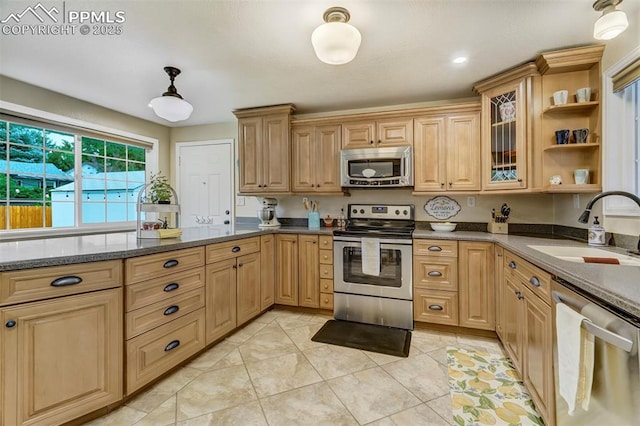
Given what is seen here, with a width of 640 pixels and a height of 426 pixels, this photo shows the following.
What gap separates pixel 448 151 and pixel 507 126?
0.52 meters

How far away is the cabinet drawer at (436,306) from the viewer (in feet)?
8.52

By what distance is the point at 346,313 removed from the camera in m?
2.93

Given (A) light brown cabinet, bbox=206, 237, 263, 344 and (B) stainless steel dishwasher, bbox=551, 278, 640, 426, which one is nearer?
(B) stainless steel dishwasher, bbox=551, 278, 640, 426

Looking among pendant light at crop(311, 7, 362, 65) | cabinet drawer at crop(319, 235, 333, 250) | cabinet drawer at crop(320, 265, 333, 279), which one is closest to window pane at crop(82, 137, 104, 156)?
cabinet drawer at crop(319, 235, 333, 250)

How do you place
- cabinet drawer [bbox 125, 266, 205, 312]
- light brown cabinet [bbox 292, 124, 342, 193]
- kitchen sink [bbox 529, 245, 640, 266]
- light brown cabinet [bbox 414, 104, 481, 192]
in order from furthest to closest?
1. light brown cabinet [bbox 292, 124, 342, 193]
2. light brown cabinet [bbox 414, 104, 481, 192]
3. cabinet drawer [bbox 125, 266, 205, 312]
4. kitchen sink [bbox 529, 245, 640, 266]

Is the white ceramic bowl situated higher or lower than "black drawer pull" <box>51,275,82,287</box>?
higher

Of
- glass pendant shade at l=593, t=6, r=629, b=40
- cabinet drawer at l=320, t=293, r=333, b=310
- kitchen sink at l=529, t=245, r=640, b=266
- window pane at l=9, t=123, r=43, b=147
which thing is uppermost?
glass pendant shade at l=593, t=6, r=629, b=40

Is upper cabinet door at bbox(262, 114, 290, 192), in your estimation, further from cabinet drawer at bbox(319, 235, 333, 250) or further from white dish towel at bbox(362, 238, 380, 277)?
white dish towel at bbox(362, 238, 380, 277)

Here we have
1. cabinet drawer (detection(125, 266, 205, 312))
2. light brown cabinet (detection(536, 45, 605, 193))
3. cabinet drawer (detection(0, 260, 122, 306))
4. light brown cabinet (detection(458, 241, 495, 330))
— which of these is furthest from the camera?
light brown cabinet (detection(458, 241, 495, 330))

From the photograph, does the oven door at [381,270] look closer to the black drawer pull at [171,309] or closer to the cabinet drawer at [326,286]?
the cabinet drawer at [326,286]

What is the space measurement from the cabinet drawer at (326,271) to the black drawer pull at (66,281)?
79.6 inches

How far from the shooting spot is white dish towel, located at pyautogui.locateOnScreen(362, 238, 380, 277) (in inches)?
109

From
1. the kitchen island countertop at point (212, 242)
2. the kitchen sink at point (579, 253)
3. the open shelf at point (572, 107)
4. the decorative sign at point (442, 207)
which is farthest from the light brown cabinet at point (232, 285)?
the open shelf at point (572, 107)

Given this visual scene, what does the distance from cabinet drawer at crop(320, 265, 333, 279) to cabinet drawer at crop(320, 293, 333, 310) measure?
0.63 ft
